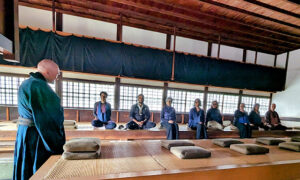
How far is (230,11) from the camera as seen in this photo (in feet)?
12.1

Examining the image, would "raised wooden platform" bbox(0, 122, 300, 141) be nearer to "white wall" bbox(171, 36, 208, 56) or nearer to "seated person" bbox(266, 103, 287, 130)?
"seated person" bbox(266, 103, 287, 130)

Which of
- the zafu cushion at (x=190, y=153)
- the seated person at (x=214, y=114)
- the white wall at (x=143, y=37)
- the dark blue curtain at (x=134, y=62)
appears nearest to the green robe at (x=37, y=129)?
the zafu cushion at (x=190, y=153)

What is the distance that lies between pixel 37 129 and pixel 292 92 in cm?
1072

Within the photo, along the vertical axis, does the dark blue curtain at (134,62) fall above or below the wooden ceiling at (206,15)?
below

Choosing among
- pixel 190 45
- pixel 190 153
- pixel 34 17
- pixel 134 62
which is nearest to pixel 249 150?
pixel 190 153

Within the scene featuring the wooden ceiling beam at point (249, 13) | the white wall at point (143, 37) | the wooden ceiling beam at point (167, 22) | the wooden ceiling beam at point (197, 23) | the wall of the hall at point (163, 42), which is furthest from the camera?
the white wall at point (143, 37)

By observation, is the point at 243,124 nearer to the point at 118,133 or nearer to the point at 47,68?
the point at 118,133

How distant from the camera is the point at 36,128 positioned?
1.60 m

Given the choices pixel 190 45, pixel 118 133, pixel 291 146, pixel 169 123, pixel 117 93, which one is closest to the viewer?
pixel 291 146

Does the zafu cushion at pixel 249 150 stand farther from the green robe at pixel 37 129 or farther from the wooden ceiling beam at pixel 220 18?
the wooden ceiling beam at pixel 220 18

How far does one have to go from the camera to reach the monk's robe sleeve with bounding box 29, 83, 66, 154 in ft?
4.87

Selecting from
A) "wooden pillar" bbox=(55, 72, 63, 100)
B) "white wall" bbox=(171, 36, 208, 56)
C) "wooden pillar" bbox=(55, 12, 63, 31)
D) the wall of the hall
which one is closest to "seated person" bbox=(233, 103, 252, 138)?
the wall of the hall

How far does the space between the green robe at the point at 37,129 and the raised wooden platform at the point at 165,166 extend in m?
0.30

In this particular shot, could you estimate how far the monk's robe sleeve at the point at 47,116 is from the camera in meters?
1.48
